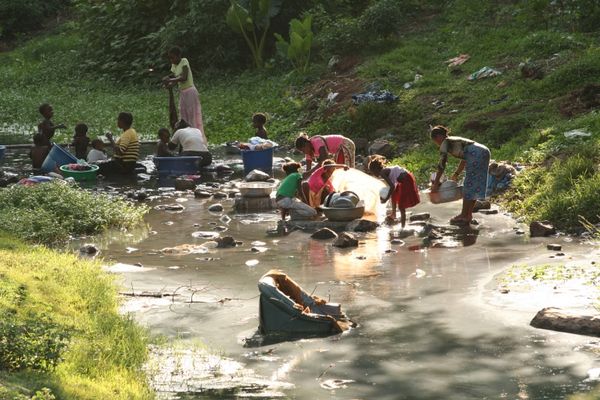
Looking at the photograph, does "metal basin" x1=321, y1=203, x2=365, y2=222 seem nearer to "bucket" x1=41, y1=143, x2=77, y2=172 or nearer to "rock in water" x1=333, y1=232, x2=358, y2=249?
"rock in water" x1=333, y1=232, x2=358, y2=249

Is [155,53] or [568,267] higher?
[155,53]

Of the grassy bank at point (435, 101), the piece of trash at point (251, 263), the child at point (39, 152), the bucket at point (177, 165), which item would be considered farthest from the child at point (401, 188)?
the child at point (39, 152)

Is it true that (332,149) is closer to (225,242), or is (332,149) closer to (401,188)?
(401,188)

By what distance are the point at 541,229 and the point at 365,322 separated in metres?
3.77

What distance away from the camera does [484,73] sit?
20.3 meters

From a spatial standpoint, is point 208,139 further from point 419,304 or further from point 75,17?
point 75,17

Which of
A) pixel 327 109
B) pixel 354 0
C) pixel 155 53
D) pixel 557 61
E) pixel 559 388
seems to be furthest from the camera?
pixel 155 53

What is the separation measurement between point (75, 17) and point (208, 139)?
19115 mm

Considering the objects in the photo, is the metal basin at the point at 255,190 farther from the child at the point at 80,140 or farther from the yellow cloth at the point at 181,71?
the child at the point at 80,140

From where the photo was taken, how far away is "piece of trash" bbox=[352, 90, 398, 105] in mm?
19906

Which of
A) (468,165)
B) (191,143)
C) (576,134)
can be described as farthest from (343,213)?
(191,143)

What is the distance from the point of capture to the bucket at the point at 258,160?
675 inches

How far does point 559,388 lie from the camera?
23.0 ft

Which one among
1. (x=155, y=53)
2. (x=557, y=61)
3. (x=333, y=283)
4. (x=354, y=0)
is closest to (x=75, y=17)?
(x=155, y=53)
